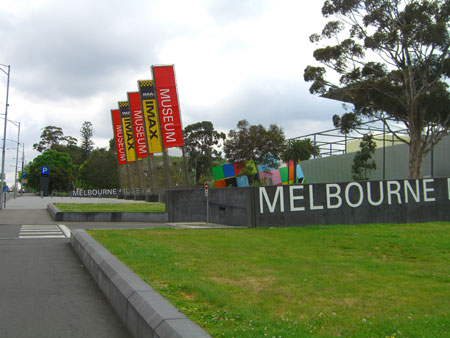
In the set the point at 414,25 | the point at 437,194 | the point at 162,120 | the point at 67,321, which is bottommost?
the point at 67,321

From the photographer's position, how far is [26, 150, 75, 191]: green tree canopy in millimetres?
109188

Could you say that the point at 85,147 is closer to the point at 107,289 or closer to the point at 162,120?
the point at 162,120

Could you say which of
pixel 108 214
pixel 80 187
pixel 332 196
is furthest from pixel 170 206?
pixel 80 187

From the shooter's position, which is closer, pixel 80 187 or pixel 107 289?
pixel 107 289

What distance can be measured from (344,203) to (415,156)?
1999cm

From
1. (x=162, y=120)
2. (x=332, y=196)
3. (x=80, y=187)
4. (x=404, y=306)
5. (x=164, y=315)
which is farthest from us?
(x=80, y=187)

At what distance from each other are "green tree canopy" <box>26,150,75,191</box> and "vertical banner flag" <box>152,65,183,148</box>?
80991 millimetres

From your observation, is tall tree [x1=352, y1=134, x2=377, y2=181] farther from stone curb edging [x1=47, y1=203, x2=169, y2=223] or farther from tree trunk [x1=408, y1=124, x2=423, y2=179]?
stone curb edging [x1=47, y1=203, x2=169, y2=223]

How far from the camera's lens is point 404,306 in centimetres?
576

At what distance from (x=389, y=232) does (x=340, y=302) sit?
856 cm

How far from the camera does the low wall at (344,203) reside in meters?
17.6

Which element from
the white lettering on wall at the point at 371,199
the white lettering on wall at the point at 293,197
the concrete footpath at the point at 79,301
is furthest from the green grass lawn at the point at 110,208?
the concrete footpath at the point at 79,301

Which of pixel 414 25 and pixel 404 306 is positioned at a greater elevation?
pixel 414 25

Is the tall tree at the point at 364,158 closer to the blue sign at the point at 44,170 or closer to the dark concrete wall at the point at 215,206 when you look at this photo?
the dark concrete wall at the point at 215,206
